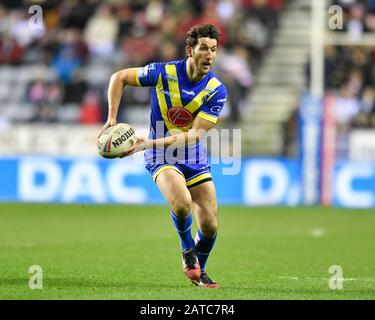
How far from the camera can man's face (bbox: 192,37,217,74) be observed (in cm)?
912

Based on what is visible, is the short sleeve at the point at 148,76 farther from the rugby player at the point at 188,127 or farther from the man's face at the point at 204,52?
the man's face at the point at 204,52

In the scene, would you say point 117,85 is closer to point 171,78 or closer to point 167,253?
point 171,78

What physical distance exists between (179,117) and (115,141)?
0.96m

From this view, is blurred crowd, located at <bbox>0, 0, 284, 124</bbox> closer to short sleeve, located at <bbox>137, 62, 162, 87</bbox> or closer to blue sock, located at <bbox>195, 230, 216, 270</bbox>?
short sleeve, located at <bbox>137, 62, 162, 87</bbox>

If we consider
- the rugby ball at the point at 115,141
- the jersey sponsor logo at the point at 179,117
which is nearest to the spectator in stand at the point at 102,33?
the jersey sponsor logo at the point at 179,117

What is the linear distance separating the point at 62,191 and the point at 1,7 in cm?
602

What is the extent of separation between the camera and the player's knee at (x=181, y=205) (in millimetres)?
9055

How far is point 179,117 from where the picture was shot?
31.1 ft

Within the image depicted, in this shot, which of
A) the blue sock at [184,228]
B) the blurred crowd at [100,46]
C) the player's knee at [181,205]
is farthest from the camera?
the blurred crowd at [100,46]

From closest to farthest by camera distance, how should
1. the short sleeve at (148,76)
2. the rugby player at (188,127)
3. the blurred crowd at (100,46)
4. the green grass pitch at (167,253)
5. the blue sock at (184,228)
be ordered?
the green grass pitch at (167,253), the rugby player at (188,127), the blue sock at (184,228), the short sleeve at (148,76), the blurred crowd at (100,46)

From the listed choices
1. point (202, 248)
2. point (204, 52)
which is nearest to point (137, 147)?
point (204, 52)

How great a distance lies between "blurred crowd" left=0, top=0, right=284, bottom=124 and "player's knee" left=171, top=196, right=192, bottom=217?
12425 millimetres

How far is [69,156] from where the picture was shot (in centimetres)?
2028

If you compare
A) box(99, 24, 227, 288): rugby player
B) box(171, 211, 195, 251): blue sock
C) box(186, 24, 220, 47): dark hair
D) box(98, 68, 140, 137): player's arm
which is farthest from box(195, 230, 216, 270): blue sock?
box(186, 24, 220, 47): dark hair
